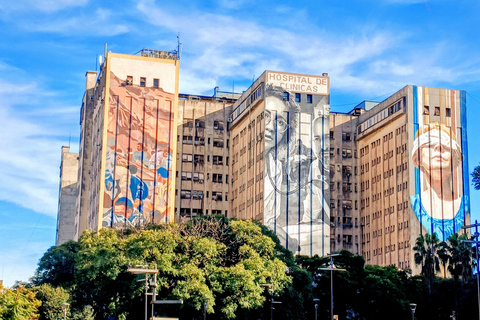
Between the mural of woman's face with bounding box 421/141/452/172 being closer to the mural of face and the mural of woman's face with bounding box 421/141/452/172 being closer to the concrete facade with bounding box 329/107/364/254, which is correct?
the mural of face

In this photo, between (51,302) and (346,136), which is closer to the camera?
(51,302)

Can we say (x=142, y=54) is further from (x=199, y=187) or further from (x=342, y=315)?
(x=342, y=315)

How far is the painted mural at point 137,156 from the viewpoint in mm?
107188

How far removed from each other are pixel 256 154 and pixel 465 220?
34.8 m

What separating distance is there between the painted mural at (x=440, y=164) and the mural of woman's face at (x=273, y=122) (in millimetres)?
21214

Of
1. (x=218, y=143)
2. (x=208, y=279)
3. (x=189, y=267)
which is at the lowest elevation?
(x=208, y=279)

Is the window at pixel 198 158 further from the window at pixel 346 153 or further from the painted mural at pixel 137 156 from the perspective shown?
the window at pixel 346 153

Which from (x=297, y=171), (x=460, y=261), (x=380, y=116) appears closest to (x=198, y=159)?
(x=297, y=171)

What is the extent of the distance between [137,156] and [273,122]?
22343mm

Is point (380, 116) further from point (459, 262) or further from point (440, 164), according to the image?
point (459, 262)

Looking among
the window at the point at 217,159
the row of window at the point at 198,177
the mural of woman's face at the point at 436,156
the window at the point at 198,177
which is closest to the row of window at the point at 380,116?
the mural of woman's face at the point at 436,156

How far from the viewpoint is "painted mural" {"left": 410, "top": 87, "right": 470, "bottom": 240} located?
4496 inches

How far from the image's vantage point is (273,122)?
115500mm

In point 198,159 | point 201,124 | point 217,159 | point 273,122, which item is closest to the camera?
point 273,122
